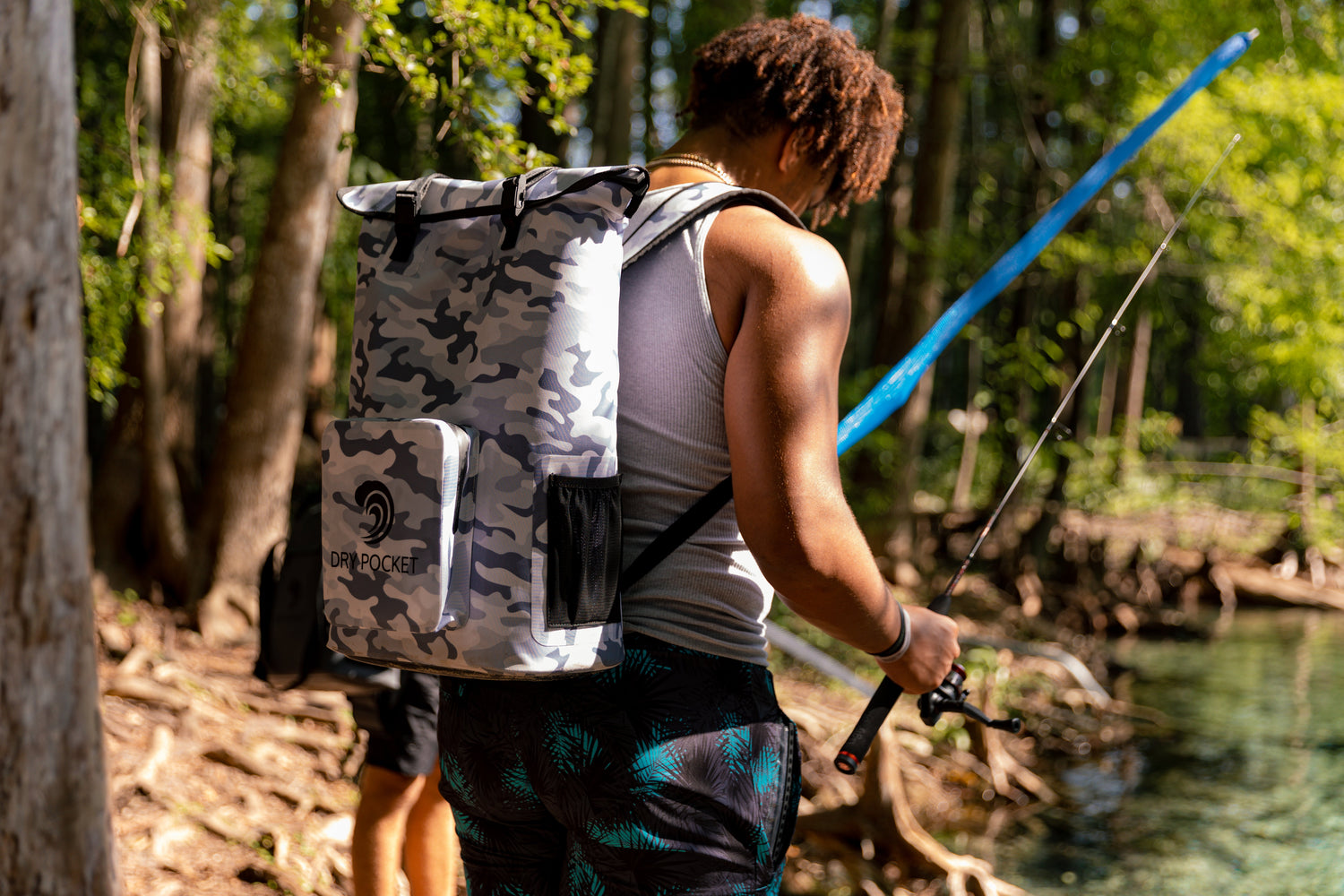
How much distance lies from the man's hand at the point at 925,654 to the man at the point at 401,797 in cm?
135

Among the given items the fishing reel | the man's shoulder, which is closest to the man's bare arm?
the man's shoulder

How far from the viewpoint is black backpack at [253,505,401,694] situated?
99.3 inches

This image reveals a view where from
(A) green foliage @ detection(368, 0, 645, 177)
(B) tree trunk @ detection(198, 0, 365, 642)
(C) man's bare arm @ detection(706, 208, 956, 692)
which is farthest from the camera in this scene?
(B) tree trunk @ detection(198, 0, 365, 642)

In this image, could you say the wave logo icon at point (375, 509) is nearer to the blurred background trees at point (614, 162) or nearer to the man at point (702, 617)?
the man at point (702, 617)

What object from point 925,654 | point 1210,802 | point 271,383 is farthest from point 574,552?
point 1210,802

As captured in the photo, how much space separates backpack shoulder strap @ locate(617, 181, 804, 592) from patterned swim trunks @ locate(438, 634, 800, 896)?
0.11 metres

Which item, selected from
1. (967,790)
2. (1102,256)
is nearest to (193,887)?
(967,790)

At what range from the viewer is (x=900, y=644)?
1.54 metres

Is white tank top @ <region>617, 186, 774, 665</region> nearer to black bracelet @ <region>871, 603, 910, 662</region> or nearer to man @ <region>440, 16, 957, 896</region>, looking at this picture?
man @ <region>440, 16, 957, 896</region>

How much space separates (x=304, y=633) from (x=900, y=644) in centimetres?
153

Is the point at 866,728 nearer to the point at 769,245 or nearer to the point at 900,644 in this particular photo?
the point at 900,644

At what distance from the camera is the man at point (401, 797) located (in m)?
2.61

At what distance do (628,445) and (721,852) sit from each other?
51 centimetres

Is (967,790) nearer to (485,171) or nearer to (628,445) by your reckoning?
(485,171)
